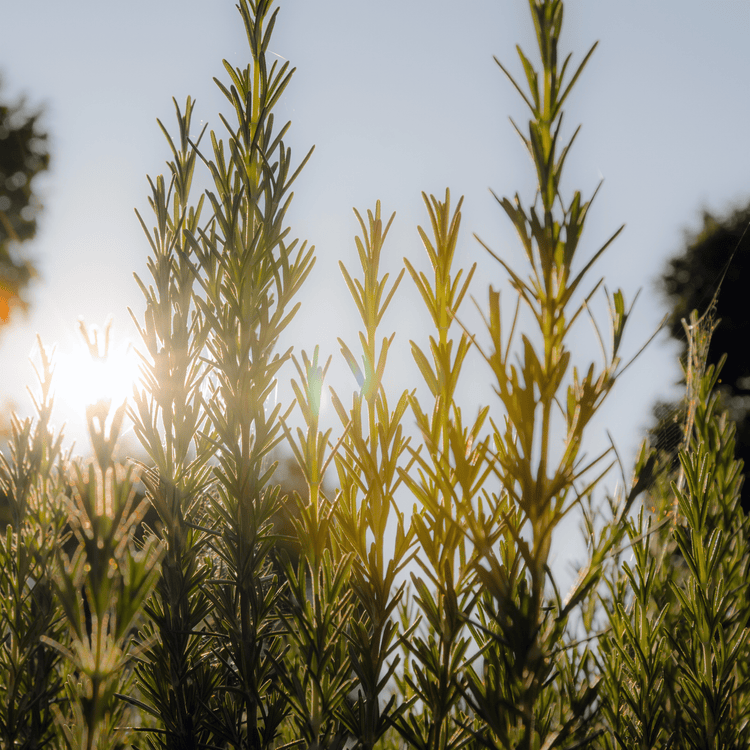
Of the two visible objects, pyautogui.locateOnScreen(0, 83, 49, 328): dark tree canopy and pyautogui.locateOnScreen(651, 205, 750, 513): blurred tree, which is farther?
pyautogui.locateOnScreen(0, 83, 49, 328): dark tree canopy

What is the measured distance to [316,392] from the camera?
136cm

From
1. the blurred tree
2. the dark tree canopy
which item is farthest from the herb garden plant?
the dark tree canopy

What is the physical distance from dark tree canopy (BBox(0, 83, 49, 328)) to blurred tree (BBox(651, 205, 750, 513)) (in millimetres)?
15942

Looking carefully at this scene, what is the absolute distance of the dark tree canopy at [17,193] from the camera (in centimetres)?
1507

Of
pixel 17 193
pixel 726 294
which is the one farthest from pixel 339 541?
pixel 17 193

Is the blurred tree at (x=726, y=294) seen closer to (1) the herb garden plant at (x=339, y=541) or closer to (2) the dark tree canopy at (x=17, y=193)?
(1) the herb garden plant at (x=339, y=541)

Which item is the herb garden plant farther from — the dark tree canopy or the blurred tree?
the dark tree canopy

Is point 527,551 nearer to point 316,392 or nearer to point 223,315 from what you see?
point 316,392

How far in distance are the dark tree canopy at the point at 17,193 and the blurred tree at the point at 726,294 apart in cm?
1594

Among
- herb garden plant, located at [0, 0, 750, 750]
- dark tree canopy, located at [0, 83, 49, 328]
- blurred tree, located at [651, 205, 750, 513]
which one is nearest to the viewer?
herb garden plant, located at [0, 0, 750, 750]

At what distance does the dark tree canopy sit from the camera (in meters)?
15.1

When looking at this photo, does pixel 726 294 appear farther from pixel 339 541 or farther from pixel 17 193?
pixel 17 193

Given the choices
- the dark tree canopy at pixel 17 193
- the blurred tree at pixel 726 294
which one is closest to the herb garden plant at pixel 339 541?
the blurred tree at pixel 726 294

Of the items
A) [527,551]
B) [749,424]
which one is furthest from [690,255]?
[527,551]
